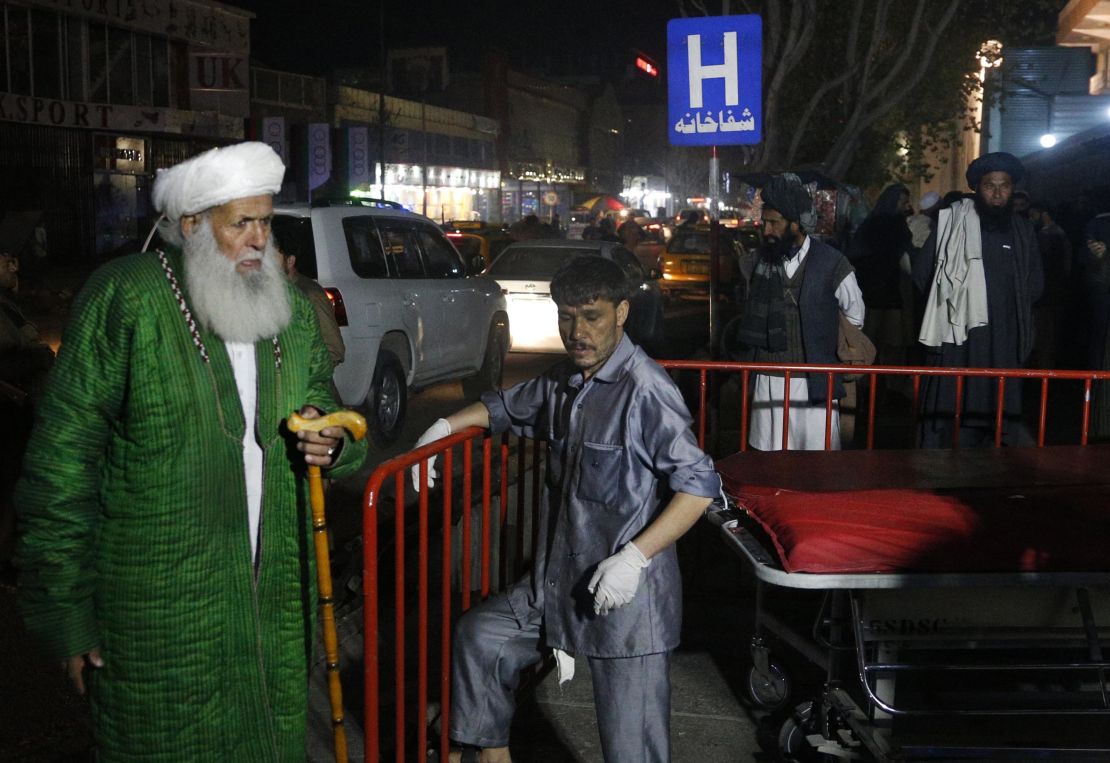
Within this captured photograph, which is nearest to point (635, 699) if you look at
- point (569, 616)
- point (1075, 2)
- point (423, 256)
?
point (569, 616)

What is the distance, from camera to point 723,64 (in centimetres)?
938

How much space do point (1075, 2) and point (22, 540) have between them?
483 inches

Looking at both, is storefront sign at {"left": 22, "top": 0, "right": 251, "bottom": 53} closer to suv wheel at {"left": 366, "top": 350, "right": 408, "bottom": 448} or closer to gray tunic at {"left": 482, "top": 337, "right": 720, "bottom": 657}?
suv wheel at {"left": 366, "top": 350, "right": 408, "bottom": 448}

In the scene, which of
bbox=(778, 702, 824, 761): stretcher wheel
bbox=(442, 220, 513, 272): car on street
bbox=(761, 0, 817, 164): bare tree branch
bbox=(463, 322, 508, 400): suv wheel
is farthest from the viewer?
bbox=(442, 220, 513, 272): car on street

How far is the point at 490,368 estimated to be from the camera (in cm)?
1261

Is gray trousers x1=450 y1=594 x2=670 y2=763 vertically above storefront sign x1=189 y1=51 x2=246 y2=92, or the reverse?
storefront sign x1=189 y1=51 x2=246 y2=92

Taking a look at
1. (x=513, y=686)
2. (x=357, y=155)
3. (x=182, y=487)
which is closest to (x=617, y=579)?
(x=513, y=686)

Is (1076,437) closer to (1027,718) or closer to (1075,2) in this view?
(1075,2)

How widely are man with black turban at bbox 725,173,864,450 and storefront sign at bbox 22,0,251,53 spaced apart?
28985 mm

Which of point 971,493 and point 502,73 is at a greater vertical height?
point 502,73

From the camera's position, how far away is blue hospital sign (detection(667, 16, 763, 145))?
9.27m

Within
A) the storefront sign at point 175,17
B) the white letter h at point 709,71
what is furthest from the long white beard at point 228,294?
the storefront sign at point 175,17

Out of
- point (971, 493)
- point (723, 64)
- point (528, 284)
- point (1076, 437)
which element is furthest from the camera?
point (528, 284)

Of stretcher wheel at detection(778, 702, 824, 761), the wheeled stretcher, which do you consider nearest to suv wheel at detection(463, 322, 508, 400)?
the wheeled stretcher
